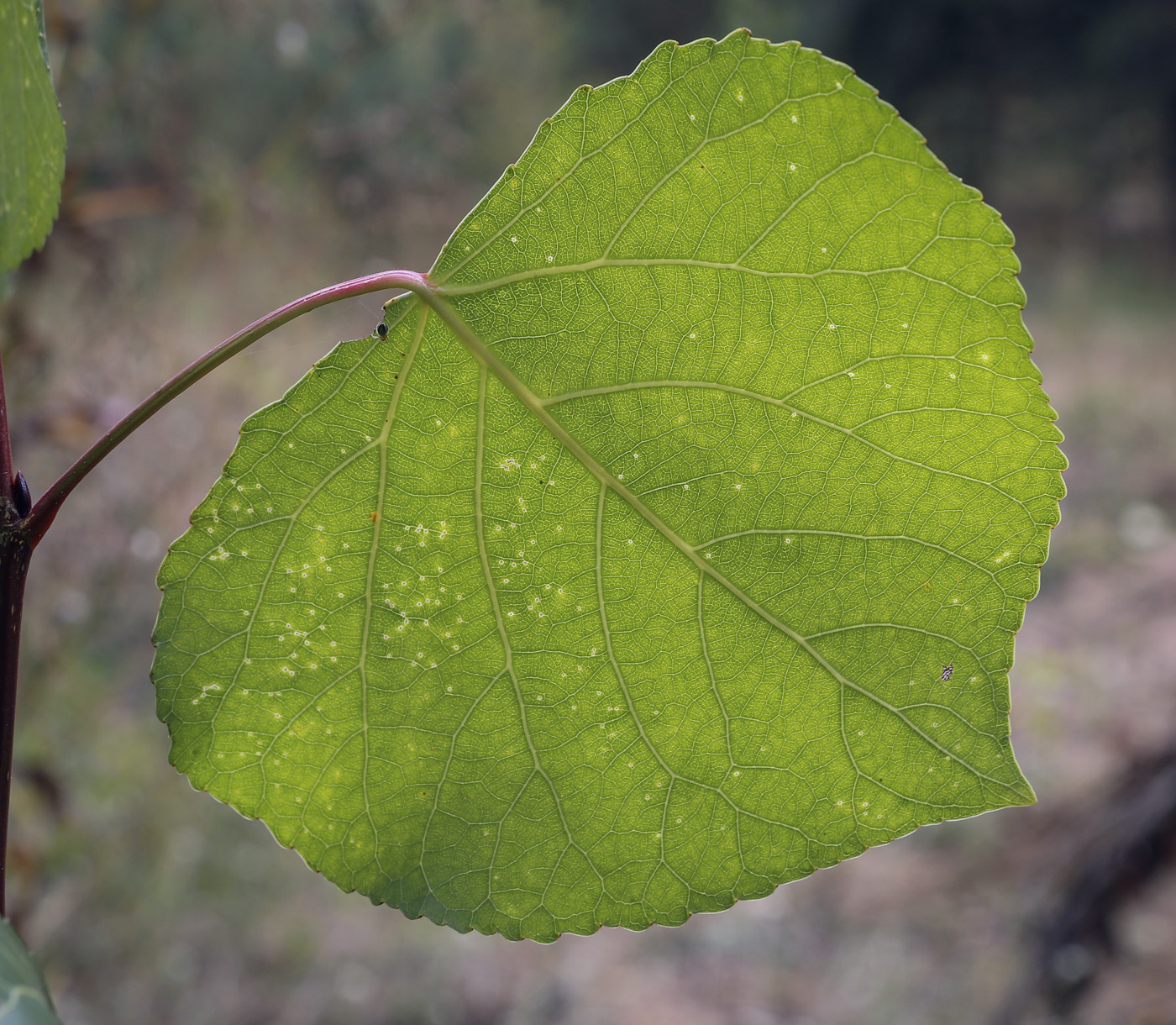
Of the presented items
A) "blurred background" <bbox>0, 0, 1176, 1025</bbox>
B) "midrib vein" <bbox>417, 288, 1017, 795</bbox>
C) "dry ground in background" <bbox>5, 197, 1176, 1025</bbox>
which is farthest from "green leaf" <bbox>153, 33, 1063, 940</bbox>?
"dry ground in background" <bbox>5, 197, 1176, 1025</bbox>

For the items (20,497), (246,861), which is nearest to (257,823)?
(246,861)

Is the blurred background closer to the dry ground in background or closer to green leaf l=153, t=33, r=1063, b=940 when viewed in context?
the dry ground in background

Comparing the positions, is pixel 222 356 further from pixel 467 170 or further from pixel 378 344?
pixel 467 170

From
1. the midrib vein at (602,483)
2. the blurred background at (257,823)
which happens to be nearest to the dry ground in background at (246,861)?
the blurred background at (257,823)

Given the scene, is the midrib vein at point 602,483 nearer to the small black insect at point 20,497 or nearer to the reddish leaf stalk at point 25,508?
the reddish leaf stalk at point 25,508

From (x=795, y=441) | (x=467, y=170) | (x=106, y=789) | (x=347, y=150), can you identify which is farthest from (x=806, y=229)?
(x=467, y=170)

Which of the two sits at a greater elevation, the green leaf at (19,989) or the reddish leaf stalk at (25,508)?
the reddish leaf stalk at (25,508)

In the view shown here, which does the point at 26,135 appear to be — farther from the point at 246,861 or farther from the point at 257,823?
the point at 257,823
